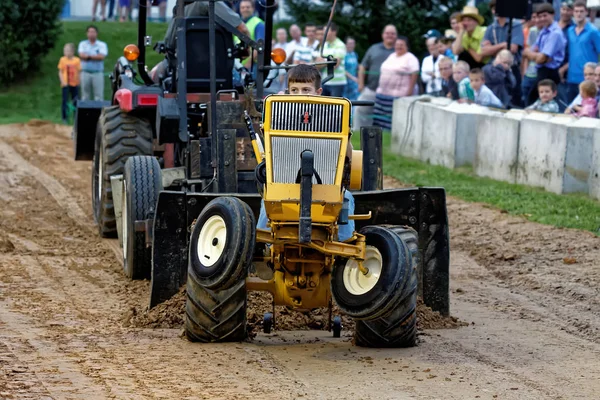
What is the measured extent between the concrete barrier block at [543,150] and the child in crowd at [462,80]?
2.53 meters

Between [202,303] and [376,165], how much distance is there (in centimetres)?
200

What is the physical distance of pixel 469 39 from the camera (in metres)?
18.9

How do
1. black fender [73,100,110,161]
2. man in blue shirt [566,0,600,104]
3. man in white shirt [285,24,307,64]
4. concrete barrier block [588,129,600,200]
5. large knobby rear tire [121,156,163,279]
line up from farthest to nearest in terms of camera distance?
1. man in white shirt [285,24,307,64]
2. man in blue shirt [566,0,600,104]
3. concrete barrier block [588,129,600,200]
4. black fender [73,100,110,161]
5. large knobby rear tire [121,156,163,279]

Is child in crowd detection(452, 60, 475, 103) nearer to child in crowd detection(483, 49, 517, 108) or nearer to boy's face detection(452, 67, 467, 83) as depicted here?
boy's face detection(452, 67, 467, 83)

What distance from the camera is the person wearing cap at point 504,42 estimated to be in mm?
17688

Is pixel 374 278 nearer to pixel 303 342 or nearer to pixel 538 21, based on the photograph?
pixel 303 342

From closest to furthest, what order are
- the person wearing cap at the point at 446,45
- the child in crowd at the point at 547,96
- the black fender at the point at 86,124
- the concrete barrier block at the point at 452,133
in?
the black fender at the point at 86,124
the child in crowd at the point at 547,96
the concrete barrier block at the point at 452,133
the person wearing cap at the point at 446,45

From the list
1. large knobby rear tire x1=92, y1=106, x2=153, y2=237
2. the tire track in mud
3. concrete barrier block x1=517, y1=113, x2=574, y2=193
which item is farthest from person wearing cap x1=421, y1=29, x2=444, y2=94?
the tire track in mud

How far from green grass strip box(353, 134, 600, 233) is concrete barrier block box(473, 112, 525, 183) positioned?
0.14 meters

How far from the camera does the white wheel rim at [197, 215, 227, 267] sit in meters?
6.80

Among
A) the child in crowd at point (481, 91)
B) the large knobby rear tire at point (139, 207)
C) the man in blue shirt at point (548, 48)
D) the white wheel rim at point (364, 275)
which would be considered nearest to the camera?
the white wheel rim at point (364, 275)

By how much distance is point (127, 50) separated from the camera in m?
10.8

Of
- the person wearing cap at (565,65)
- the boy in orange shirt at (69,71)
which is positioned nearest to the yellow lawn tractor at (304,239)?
the person wearing cap at (565,65)

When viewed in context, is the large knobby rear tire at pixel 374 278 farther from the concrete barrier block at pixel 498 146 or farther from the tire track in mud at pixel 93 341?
the concrete barrier block at pixel 498 146
